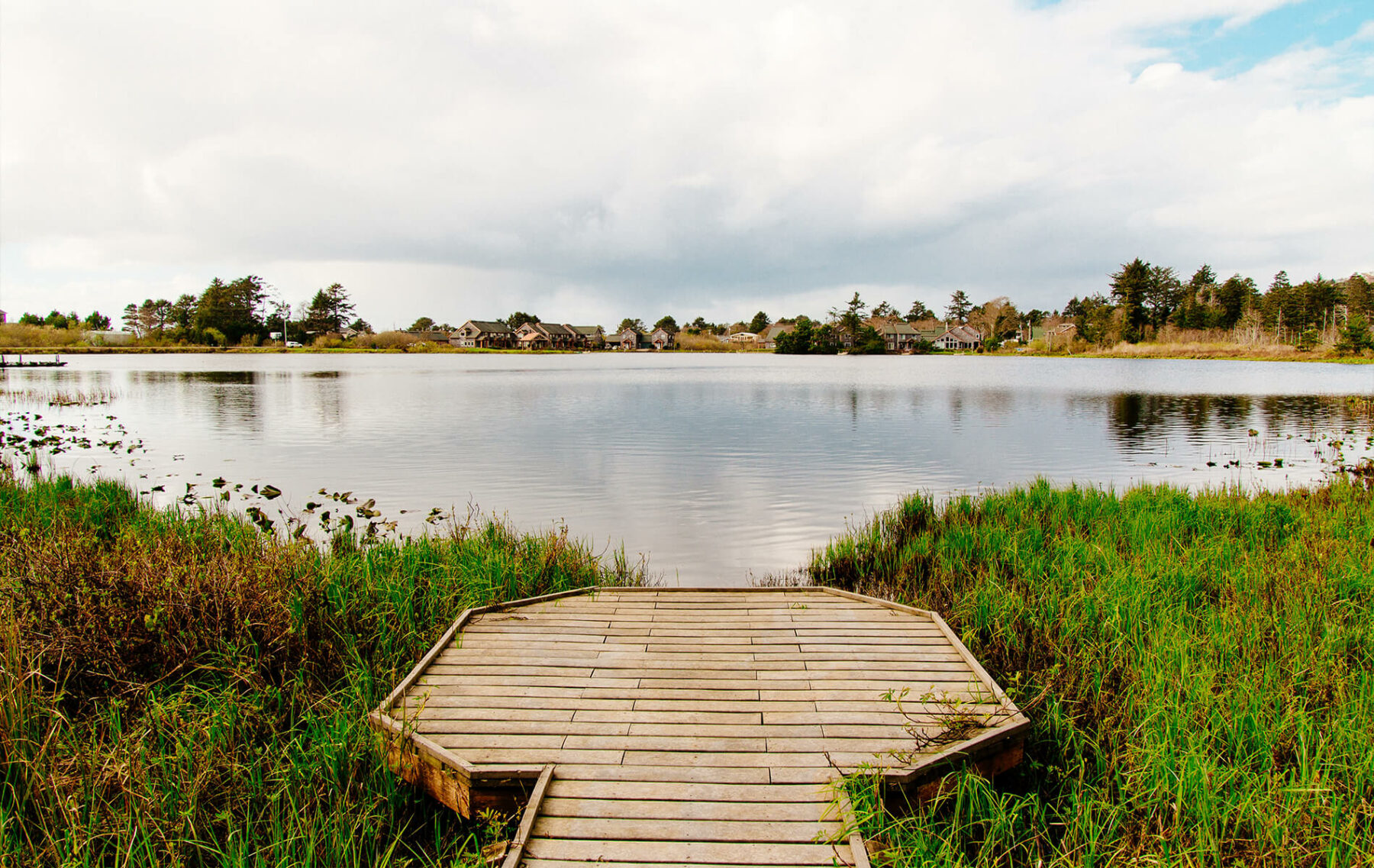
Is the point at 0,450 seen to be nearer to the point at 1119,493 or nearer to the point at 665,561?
the point at 665,561

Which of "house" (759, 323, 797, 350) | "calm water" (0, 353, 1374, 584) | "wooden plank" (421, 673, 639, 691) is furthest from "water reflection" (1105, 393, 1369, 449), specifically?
"house" (759, 323, 797, 350)

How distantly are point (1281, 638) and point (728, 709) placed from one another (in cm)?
375

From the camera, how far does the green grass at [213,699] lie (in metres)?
3.22

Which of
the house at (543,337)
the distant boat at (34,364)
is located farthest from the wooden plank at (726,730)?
the house at (543,337)

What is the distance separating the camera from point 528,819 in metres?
3.08

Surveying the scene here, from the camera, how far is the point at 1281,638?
470 cm

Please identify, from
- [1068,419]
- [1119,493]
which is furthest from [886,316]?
[1119,493]

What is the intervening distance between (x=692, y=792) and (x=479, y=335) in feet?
418

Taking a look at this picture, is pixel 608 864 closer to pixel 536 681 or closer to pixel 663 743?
pixel 663 743

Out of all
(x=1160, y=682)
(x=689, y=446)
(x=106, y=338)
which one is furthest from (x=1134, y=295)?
(x=106, y=338)

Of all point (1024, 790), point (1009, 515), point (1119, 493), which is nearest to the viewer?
point (1024, 790)

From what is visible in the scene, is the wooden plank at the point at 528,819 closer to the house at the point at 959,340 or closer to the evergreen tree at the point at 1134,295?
the evergreen tree at the point at 1134,295

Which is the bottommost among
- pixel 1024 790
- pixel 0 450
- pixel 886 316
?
pixel 1024 790

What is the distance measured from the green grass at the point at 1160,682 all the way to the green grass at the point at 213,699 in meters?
2.55
